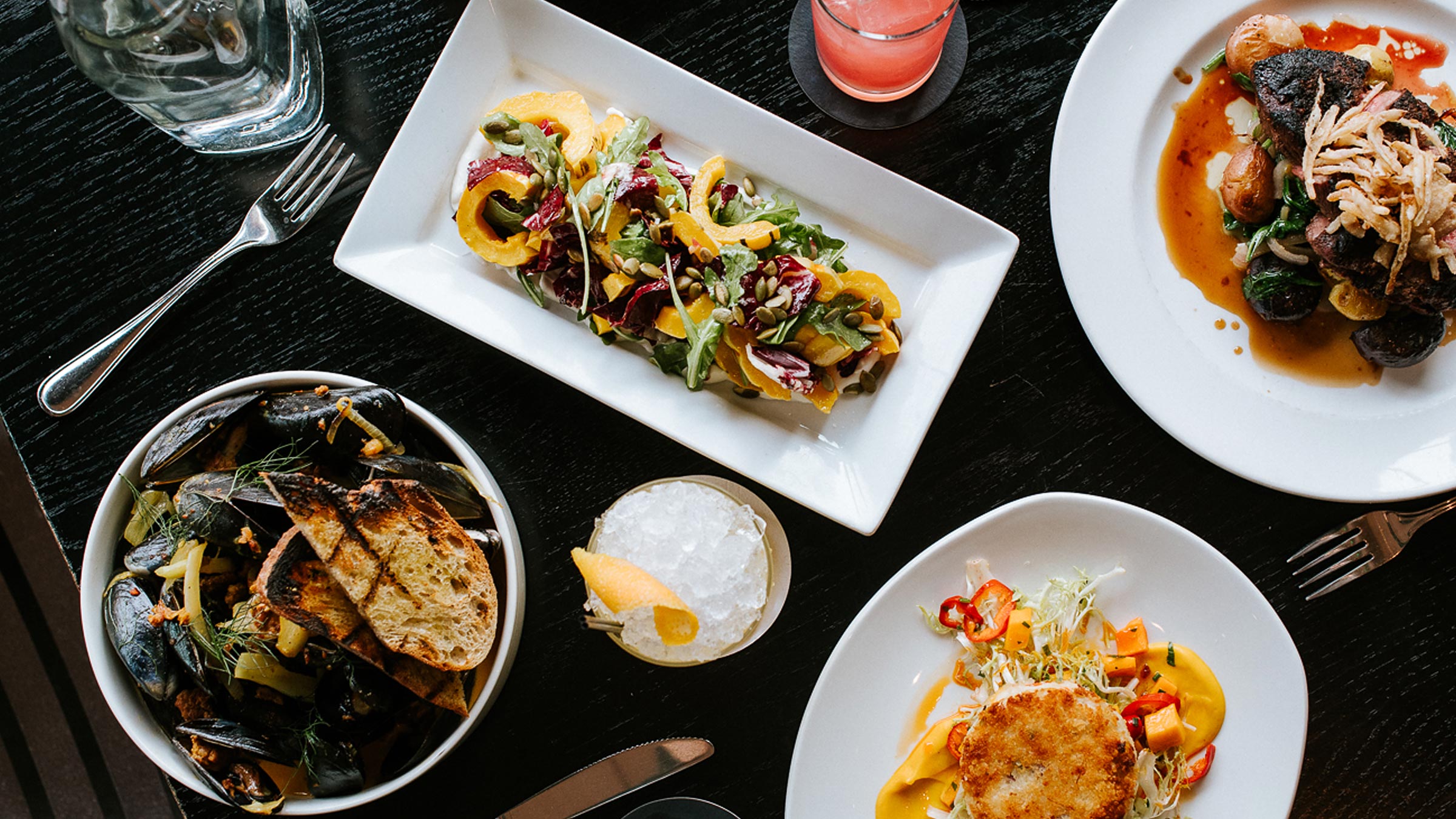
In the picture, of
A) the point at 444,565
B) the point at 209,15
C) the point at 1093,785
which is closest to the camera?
the point at 444,565

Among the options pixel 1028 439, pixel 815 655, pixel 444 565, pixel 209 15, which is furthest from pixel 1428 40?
pixel 209 15

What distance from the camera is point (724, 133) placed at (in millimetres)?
2258

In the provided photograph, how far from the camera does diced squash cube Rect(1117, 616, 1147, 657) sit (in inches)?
85.0

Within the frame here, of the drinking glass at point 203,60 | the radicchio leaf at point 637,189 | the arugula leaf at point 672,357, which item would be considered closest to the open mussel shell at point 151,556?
the drinking glass at point 203,60

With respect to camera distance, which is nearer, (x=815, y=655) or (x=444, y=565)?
(x=444, y=565)

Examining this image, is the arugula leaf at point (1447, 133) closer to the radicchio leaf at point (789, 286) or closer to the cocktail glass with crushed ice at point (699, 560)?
the radicchio leaf at point (789, 286)

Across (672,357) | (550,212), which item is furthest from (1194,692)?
(550,212)

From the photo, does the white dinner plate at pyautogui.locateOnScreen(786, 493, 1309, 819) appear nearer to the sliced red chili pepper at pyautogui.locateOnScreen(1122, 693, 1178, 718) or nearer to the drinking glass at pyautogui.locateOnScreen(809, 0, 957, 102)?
the sliced red chili pepper at pyautogui.locateOnScreen(1122, 693, 1178, 718)

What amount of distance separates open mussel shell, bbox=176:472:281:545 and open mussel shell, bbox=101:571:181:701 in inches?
7.9

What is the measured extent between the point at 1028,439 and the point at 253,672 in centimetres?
194

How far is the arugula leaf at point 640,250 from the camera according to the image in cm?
206

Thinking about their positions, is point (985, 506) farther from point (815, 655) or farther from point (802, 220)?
point (802, 220)

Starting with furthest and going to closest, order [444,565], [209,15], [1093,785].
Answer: [209,15] → [1093,785] → [444,565]

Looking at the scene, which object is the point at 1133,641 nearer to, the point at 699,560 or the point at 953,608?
the point at 953,608
